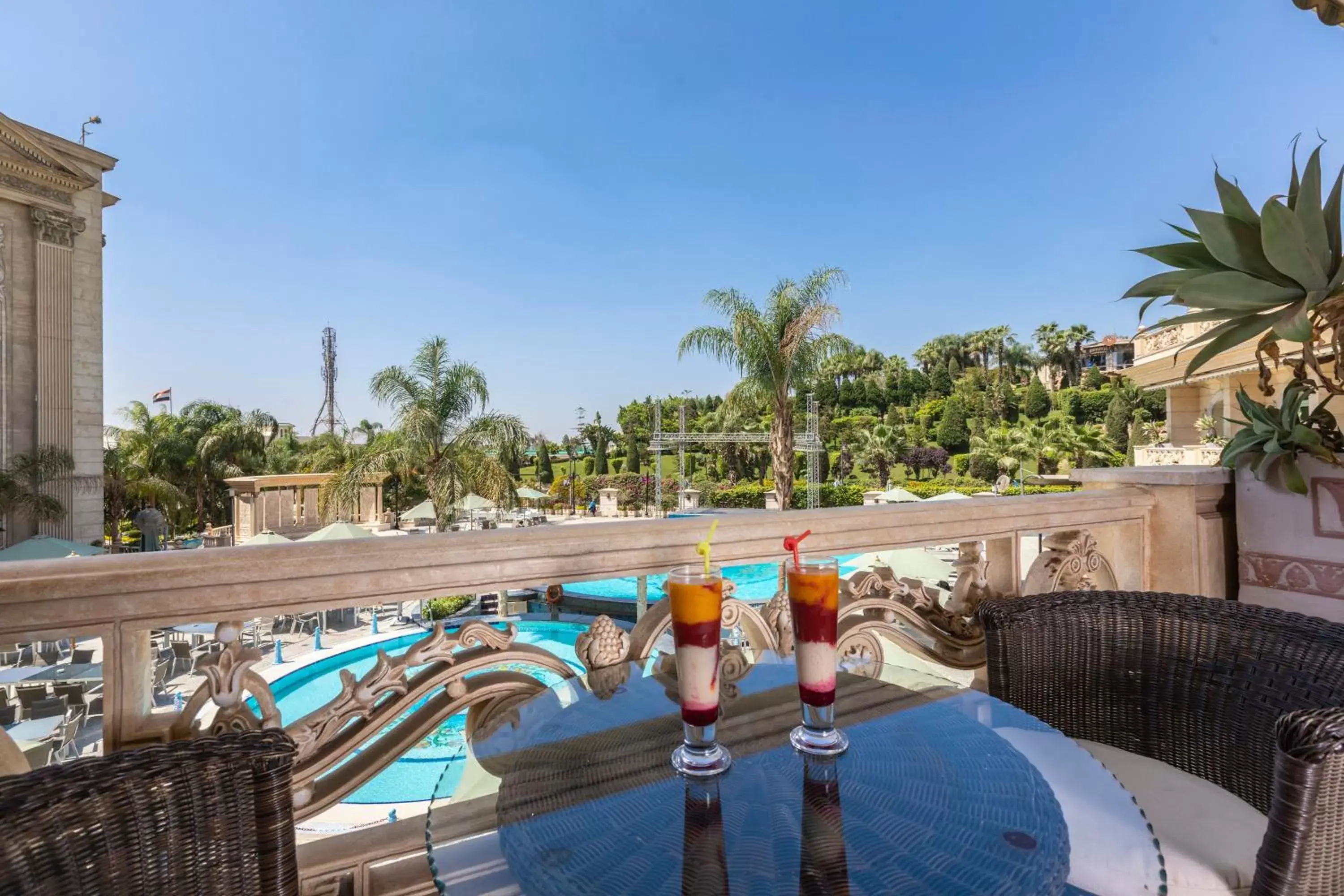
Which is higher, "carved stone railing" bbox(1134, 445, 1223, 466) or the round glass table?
"carved stone railing" bbox(1134, 445, 1223, 466)

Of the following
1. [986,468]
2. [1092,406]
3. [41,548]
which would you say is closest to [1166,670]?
[41,548]

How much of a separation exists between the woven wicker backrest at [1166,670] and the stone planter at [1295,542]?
0.69m

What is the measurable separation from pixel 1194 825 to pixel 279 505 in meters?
24.3

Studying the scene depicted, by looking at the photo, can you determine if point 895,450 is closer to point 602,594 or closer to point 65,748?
point 602,594

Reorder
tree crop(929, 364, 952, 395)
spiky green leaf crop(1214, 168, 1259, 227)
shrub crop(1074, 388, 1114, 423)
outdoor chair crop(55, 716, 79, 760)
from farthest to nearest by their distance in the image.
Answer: tree crop(929, 364, 952, 395), shrub crop(1074, 388, 1114, 423), outdoor chair crop(55, 716, 79, 760), spiky green leaf crop(1214, 168, 1259, 227)

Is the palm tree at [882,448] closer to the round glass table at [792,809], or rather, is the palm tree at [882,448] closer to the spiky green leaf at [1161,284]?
the spiky green leaf at [1161,284]

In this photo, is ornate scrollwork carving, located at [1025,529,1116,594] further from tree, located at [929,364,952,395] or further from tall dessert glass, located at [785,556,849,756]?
tree, located at [929,364,952,395]

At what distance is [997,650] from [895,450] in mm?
27078

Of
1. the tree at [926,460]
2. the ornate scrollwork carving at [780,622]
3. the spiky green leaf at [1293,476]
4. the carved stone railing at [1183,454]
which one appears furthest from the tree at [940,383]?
the ornate scrollwork carving at [780,622]

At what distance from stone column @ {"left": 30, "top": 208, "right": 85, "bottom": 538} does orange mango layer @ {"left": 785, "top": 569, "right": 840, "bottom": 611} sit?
20.2m

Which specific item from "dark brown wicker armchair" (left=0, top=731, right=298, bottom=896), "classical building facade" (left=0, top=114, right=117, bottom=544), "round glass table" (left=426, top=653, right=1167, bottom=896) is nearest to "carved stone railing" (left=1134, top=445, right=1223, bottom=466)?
"round glass table" (left=426, top=653, right=1167, bottom=896)

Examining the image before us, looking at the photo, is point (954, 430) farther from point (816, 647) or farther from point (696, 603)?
point (696, 603)

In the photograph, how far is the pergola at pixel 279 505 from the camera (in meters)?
20.5

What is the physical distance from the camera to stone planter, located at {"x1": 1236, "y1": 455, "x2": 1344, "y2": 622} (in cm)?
176
